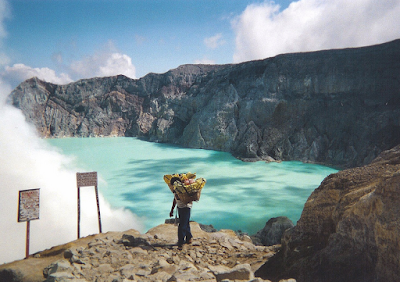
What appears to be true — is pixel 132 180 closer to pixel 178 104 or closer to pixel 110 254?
pixel 110 254

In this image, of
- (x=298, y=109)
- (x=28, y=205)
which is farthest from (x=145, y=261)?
(x=298, y=109)

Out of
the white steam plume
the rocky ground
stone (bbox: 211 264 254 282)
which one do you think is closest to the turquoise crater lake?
the white steam plume

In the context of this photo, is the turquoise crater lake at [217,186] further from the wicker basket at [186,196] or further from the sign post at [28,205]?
the wicker basket at [186,196]

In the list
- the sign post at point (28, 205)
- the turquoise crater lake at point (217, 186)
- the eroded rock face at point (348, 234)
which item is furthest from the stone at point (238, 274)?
the turquoise crater lake at point (217, 186)

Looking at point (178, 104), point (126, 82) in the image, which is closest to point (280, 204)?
point (178, 104)

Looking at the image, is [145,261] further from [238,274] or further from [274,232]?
[274,232]

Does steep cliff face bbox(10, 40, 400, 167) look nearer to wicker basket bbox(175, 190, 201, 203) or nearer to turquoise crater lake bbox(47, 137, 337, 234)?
turquoise crater lake bbox(47, 137, 337, 234)
